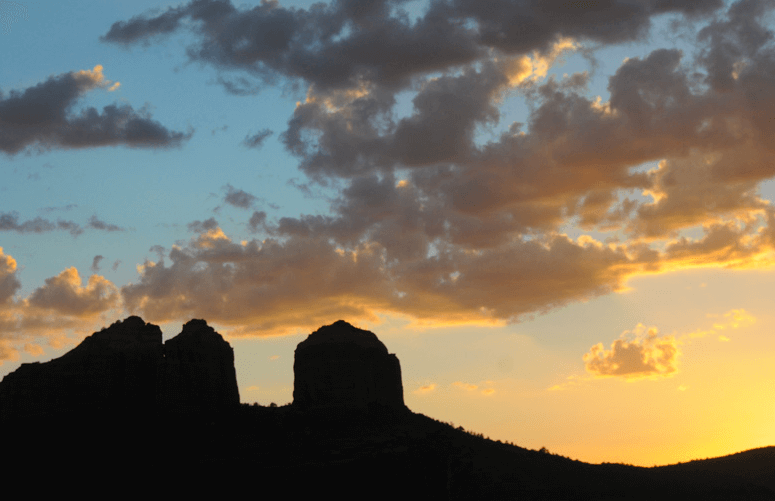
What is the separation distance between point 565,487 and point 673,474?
73.5 feet

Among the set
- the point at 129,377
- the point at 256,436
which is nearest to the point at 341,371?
the point at 256,436

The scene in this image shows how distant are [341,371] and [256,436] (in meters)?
13.2

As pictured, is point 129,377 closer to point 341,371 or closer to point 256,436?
point 256,436

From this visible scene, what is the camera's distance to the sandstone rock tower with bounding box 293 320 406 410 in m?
87.6

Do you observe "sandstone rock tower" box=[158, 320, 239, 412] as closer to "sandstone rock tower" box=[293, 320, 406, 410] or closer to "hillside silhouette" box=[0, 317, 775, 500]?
"hillside silhouette" box=[0, 317, 775, 500]

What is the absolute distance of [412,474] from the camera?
72.2 metres

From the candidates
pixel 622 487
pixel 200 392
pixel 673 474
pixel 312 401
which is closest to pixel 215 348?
pixel 200 392

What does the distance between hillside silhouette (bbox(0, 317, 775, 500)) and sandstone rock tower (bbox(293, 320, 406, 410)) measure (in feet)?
0.41

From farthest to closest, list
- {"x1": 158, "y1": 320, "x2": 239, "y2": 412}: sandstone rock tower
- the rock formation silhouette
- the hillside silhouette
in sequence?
{"x1": 158, "y1": 320, "x2": 239, "y2": 412}: sandstone rock tower, the rock formation silhouette, the hillside silhouette

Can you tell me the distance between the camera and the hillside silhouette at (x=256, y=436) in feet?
223

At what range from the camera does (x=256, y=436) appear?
3059 inches

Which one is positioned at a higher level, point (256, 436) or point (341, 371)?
point (341, 371)

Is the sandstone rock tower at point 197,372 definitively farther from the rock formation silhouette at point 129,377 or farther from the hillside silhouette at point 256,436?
the hillside silhouette at point 256,436

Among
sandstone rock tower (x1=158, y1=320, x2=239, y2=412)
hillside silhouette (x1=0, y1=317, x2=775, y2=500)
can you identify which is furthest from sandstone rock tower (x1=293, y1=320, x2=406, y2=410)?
sandstone rock tower (x1=158, y1=320, x2=239, y2=412)
